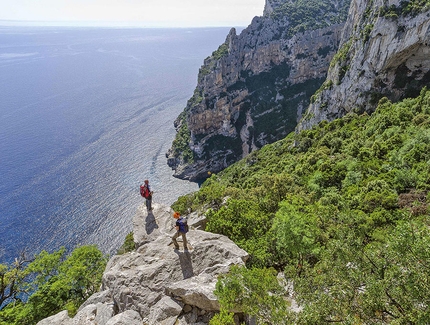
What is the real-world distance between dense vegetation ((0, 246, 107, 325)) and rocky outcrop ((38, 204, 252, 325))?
591 cm

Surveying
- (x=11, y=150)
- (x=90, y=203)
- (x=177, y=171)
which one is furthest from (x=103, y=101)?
(x=90, y=203)

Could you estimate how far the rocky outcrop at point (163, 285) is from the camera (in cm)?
1352

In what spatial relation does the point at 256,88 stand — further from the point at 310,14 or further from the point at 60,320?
the point at 60,320

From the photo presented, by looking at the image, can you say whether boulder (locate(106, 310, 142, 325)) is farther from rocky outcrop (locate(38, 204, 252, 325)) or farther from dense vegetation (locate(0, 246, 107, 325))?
dense vegetation (locate(0, 246, 107, 325))

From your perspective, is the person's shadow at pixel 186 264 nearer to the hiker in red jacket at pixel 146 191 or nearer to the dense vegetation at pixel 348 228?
the dense vegetation at pixel 348 228

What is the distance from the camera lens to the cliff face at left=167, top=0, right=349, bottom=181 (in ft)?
354

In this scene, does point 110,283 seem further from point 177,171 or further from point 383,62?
point 177,171

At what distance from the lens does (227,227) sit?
811 inches

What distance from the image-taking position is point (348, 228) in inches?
442

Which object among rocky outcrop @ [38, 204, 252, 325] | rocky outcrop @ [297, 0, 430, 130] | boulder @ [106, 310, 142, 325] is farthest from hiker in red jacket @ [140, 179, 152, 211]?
rocky outcrop @ [297, 0, 430, 130]

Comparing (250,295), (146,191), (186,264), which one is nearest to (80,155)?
(146,191)

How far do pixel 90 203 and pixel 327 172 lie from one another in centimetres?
6460

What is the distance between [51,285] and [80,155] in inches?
3206

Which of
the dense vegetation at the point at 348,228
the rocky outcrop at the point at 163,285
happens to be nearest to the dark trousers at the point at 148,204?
the rocky outcrop at the point at 163,285
